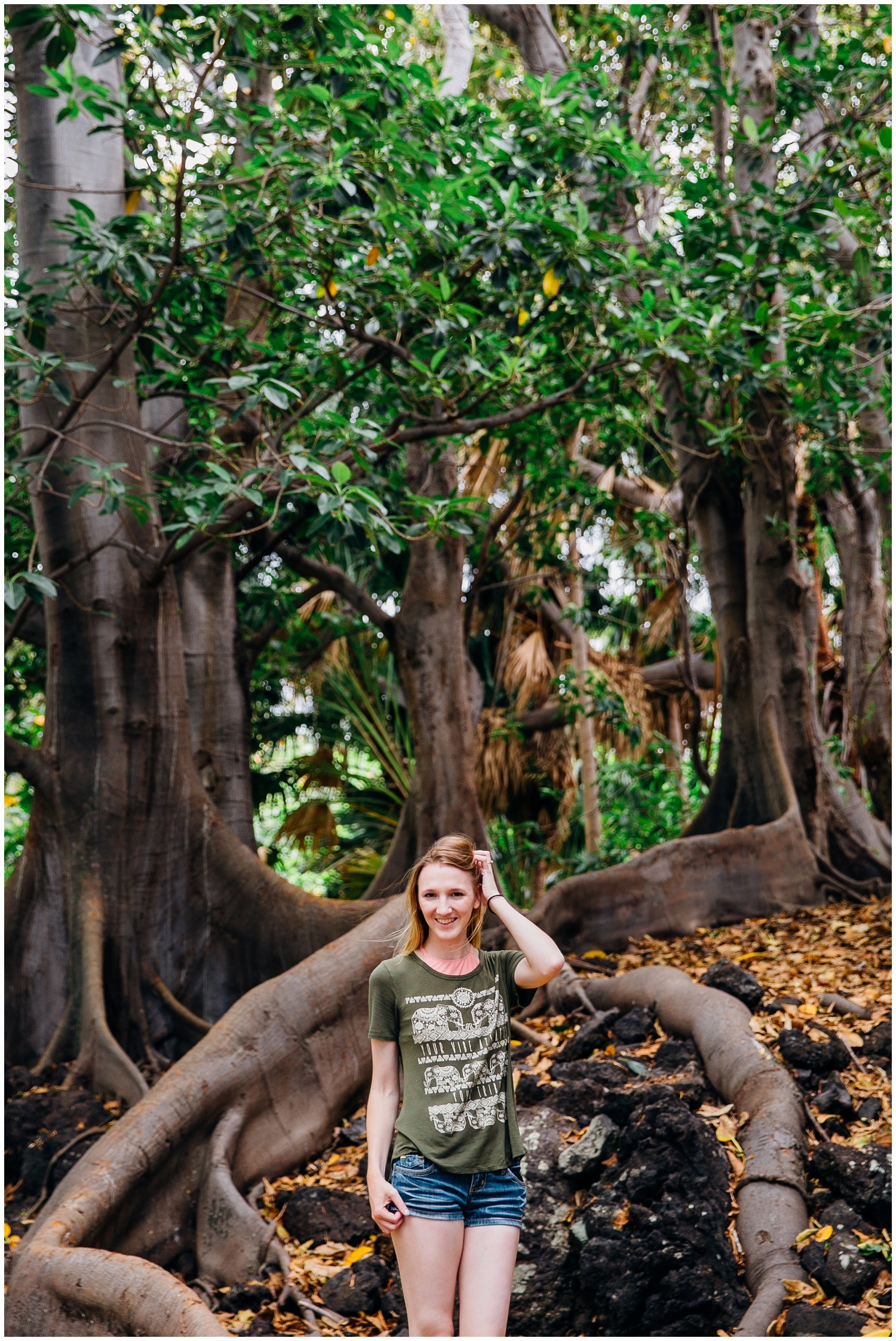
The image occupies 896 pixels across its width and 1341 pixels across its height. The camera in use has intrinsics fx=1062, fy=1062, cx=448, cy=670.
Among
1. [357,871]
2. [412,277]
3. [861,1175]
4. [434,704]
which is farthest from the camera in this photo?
[357,871]

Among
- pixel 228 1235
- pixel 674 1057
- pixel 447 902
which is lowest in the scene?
pixel 228 1235

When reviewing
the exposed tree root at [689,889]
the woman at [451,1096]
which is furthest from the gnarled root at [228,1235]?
the exposed tree root at [689,889]

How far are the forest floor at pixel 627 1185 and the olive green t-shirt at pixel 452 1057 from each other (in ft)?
5.00

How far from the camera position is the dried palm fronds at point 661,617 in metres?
11.3

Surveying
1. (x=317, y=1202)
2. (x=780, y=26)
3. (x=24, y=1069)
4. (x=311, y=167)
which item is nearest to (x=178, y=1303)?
(x=317, y=1202)

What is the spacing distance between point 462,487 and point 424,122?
5506 millimetres

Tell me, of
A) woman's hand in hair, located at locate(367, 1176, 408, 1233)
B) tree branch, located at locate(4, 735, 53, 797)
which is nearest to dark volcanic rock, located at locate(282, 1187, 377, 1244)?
woman's hand in hair, located at locate(367, 1176, 408, 1233)

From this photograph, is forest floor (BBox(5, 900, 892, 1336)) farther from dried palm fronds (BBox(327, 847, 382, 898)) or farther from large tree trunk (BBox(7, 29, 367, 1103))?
dried palm fronds (BBox(327, 847, 382, 898))

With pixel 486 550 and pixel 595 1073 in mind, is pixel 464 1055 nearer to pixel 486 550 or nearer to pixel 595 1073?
pixel 595 1073

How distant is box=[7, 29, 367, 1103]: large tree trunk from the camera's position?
5.56m

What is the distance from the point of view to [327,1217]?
4.23 m

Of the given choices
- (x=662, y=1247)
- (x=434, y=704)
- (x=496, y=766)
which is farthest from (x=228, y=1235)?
(x=496, y=766)

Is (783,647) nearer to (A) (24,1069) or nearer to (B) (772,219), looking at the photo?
(B) (772,219)

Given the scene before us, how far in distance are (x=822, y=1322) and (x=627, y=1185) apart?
2.36ft
